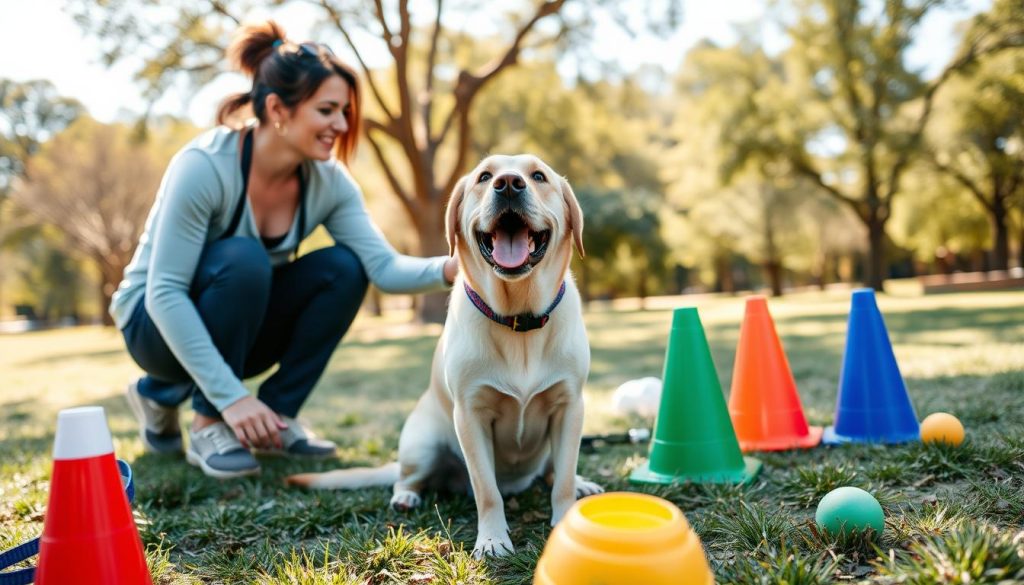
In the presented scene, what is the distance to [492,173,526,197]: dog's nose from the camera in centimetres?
225

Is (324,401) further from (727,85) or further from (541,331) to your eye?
(727,85)

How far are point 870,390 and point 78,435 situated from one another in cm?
295

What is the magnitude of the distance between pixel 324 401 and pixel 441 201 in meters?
8.83

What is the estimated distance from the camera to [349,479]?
9.29ft

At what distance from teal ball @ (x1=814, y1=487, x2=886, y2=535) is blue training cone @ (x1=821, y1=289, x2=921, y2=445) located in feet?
3.96

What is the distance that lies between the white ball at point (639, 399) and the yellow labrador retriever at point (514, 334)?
1.84m

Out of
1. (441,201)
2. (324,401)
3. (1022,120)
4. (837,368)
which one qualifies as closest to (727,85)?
(1022,120)

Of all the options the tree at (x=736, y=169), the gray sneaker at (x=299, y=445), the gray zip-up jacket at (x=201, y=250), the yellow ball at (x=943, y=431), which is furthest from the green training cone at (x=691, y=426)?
the tree at (x=736, y=169)


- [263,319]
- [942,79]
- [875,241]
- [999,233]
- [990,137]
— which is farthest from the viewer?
[999,233]

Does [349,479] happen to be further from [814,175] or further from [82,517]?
[814,175]

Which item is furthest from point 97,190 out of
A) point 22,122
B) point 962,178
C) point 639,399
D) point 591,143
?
point 962,178

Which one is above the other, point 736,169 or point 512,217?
point 736,169

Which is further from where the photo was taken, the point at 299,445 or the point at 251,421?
the point at 299,445

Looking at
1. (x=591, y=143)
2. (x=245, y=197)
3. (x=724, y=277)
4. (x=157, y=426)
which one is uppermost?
(x=591, y=143)
